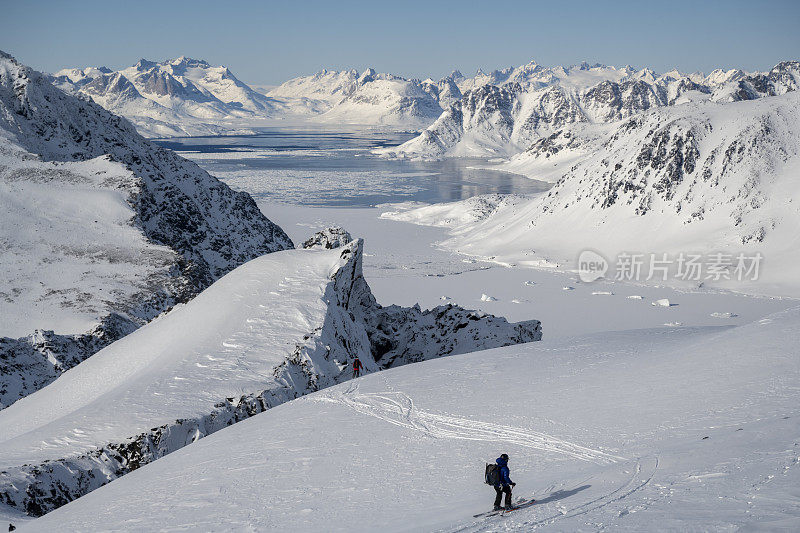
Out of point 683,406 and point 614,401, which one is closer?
point 683,406

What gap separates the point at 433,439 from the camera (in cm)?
1838

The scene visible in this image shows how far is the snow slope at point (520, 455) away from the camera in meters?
12.2

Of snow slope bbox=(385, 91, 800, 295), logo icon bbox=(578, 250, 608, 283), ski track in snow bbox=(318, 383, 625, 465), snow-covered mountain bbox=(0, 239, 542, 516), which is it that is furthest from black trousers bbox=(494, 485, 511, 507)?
snow slope bbox=(385, 91, 800, 295)

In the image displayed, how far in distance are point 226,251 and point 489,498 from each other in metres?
55.1

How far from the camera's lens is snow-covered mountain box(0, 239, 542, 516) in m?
21.0

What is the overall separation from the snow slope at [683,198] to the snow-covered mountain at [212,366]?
2197 inches

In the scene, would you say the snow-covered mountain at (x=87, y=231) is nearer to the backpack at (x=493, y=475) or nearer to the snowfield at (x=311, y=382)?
the snowfield at (x=311, y=382)

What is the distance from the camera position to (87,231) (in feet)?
178

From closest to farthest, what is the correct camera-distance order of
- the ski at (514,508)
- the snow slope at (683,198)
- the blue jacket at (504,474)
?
the ski at (514,508) < the blue jacket at (504,474) < the snow slope at (683,198)

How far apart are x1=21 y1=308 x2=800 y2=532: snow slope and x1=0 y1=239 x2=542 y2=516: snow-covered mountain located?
2286mm

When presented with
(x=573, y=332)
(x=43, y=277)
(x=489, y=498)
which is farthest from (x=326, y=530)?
(x=573, y=332)

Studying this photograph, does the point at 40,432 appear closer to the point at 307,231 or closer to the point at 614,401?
the point at 614,401

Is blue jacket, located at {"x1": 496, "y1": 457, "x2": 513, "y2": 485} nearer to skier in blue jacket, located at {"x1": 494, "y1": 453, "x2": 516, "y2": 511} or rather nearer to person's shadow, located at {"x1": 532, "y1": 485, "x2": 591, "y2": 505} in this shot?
skier in blue jacket, located at {"x1": 494, "y1": 453, "x2": 516, "y2": 511}

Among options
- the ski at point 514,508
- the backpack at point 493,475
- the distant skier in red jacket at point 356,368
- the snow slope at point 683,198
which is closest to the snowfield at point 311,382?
the ski at point 514,508
